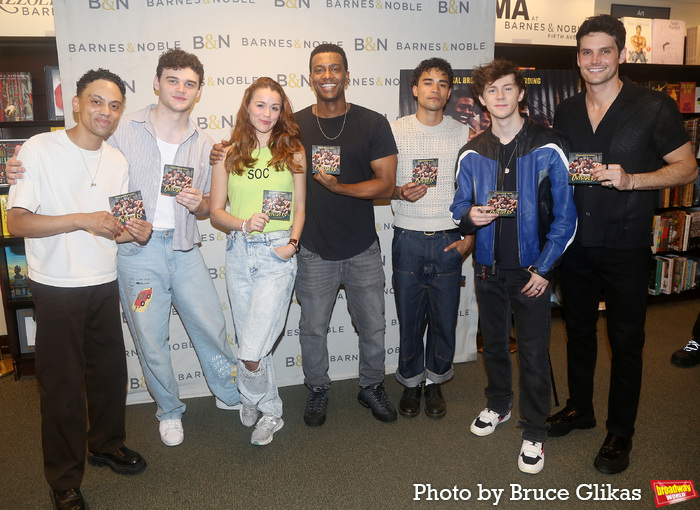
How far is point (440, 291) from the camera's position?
10.4 feet

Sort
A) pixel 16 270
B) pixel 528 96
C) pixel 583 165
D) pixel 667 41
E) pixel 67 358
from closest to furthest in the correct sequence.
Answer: pixel 67 358, pixel 583 165, pixel 16 270, pixel 528 96, pixel 667 41

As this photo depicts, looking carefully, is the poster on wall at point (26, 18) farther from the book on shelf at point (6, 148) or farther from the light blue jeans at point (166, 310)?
the light blue jeans at point (166, 310)

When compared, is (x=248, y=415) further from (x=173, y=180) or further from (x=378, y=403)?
(x=173, y=180)

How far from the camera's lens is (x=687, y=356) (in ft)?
13.2

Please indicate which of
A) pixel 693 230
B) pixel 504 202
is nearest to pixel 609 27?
pixel 504 202

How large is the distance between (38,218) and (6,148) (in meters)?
2.03

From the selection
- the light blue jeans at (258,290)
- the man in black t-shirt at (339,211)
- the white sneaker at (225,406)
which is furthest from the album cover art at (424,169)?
the white sneaker at (225,406)

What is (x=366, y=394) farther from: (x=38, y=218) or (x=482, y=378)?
(x=38, y=218)

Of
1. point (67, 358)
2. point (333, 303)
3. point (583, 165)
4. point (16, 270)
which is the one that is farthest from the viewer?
point (16, 270)

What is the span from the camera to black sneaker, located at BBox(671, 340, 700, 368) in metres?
4.00

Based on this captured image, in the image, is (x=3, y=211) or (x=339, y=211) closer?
(x=339, y=211)

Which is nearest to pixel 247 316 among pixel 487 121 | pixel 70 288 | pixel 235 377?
pixel 235 377

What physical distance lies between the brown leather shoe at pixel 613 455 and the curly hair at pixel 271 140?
2191 mm

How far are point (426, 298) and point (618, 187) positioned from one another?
127cm
